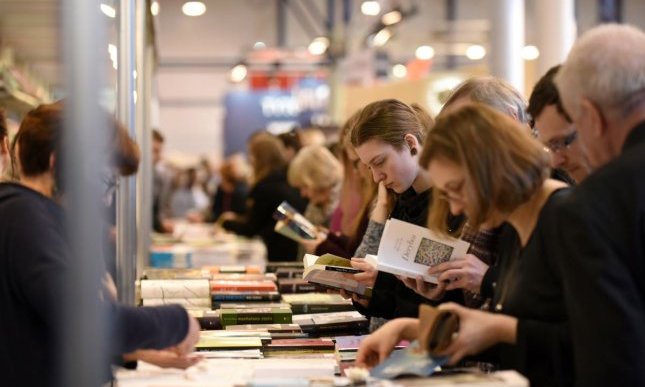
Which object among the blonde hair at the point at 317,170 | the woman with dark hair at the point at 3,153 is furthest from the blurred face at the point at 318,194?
the woman with dark hair at the point at 3,153

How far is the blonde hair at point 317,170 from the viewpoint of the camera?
6.59m

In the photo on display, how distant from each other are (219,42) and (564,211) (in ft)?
76.2

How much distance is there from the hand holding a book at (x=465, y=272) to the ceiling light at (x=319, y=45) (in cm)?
1421

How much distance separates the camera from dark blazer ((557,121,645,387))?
2.06 m

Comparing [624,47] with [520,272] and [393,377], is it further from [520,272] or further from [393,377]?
[393,377]

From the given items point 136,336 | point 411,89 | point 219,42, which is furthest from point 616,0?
point 136,336

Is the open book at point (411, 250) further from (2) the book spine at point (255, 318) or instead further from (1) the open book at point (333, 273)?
(2) the book spine at point (255, 318)

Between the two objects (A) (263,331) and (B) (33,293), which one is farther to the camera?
(A) (263,331)

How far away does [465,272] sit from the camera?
296cm

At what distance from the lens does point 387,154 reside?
3586mm

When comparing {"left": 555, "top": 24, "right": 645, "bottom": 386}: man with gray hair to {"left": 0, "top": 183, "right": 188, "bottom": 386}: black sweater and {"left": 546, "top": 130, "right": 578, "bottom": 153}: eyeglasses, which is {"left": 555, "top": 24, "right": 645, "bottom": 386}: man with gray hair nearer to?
{"left": 546, "top": 130, "right": 578, "bottom": 153}: eyeglasses

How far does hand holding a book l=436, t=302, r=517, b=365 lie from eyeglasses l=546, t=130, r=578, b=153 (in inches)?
24.4

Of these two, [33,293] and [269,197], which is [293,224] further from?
[33,293]

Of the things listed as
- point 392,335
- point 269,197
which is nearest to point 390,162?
point 392,335
